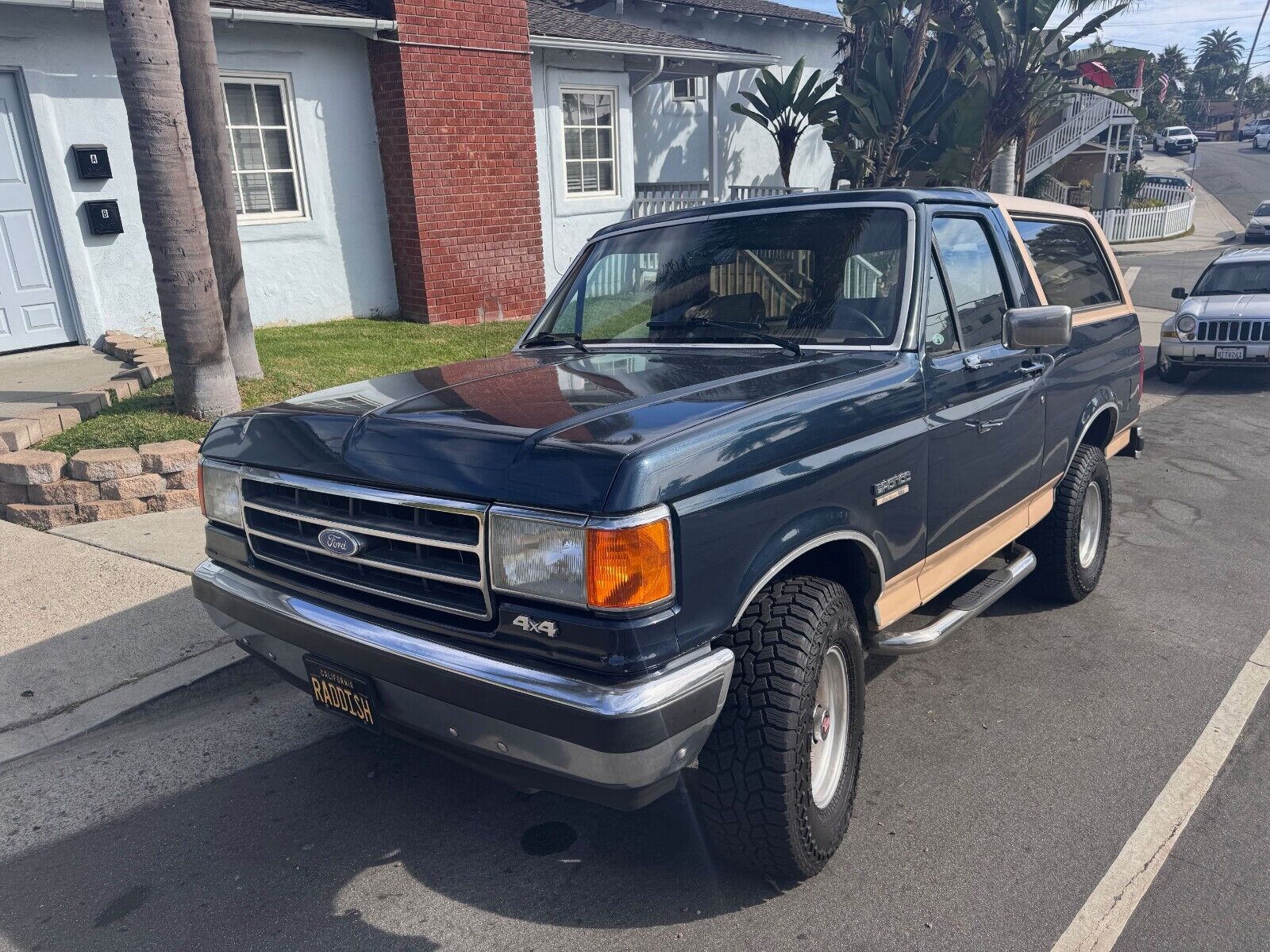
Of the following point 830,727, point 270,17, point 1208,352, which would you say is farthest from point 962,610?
point 270,17

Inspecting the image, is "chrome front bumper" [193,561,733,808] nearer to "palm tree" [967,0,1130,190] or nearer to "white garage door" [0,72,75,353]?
"white garage door" [0,72,75,353]

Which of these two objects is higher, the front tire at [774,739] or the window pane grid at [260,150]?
the window pane grid at [260,150]

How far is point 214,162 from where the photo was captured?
7.50 m

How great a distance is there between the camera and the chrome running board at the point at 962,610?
11.1 feet

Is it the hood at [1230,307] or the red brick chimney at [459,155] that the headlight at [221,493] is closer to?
the red brick chimney at [459,155]

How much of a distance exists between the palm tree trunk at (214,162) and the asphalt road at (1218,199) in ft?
53.3

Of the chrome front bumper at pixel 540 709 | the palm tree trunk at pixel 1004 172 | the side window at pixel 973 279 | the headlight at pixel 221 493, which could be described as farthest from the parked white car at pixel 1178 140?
the chrome front bumper at pixel 540 709

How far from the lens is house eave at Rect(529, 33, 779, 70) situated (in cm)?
1276

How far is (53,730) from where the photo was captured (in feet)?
12.7

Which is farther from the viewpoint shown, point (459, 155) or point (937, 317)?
point (459, 155)

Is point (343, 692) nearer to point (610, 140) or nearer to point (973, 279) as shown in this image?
point (973, 279)

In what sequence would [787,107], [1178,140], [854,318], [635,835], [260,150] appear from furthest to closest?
[1178,140] → [787,107] → [260,150] → [854,318] → [635,835]

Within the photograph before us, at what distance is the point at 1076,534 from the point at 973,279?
5.16 ft

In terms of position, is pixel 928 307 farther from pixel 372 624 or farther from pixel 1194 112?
pixel 1194 112
